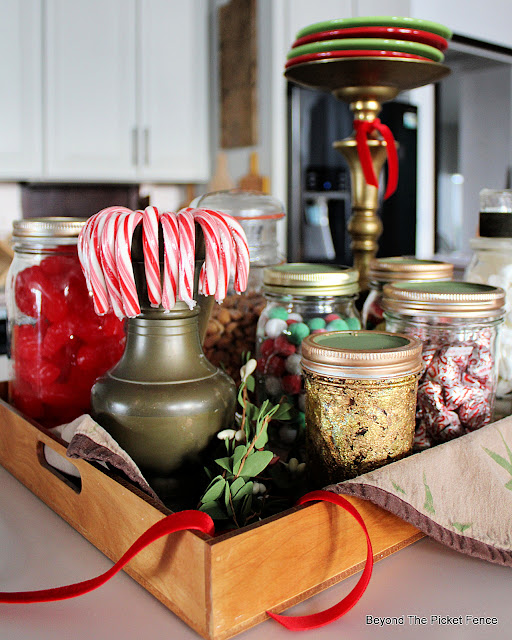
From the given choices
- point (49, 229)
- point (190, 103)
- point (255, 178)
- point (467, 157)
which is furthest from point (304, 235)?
point (49, 229)

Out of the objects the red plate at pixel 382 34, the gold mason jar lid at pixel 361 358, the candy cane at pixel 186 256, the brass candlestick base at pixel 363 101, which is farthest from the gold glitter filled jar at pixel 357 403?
the red plate at pixel 382 34

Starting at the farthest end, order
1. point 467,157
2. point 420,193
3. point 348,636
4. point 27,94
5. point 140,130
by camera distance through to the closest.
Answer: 1. point 467,157
2. point 420,193
3. point 140,130
4. point 27,94
5. point 348,636

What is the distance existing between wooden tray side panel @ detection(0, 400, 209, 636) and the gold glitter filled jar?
Answer: 15 cm

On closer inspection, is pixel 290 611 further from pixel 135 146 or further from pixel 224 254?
pixel 135 146

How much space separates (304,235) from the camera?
2775 millimetres

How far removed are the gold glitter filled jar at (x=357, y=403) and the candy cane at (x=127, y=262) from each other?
0.46 feet

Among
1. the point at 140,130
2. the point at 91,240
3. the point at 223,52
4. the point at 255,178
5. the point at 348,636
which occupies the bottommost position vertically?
the point at 348,636

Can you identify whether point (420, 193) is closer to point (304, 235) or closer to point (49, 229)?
point (304, 235)

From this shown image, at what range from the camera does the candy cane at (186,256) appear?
48cm

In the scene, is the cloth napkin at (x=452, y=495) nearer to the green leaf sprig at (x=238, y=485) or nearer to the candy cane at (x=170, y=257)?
the green leaf sprig at (x=238, y=485)

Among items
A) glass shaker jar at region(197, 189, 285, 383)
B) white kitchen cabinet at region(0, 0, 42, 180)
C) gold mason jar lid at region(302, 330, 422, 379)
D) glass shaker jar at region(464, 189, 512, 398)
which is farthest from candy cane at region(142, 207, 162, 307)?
white kitchen cabinet at region(0, 0, 42, 180)

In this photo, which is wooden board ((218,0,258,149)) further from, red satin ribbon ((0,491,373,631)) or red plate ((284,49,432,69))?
red satin ribbon ((0,491,373,631))

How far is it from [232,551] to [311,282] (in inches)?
12.7

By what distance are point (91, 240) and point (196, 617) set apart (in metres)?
0.28
